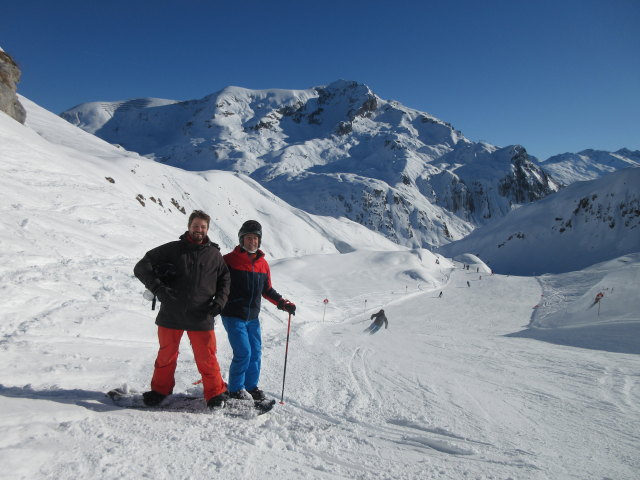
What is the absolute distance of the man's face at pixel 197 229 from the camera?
3.85 m

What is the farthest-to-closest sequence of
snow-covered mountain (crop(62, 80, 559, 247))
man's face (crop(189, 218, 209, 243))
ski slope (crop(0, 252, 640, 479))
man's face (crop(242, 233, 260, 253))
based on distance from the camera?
snow-covered mountain (crop(62, 80, 559, 247))
man's face (crop(242, 233, 260, 253))
man's face (crop(189, 218, 209, 243))
ski slope (crop(0, 252, 640, 479))

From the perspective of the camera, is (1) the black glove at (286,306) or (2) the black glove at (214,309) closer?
(2) the black glove at (214,309)

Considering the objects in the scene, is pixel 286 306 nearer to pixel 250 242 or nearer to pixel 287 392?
pixel 250 242

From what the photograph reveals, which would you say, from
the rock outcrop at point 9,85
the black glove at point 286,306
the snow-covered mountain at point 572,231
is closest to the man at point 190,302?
the black glove at point 286,306

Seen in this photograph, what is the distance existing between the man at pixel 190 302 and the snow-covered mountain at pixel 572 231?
84.5 metres

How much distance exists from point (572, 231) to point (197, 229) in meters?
97.5

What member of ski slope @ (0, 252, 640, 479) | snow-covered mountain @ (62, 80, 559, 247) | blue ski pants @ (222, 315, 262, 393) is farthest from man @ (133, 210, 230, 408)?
snow-covered mountain @ (62, 80, 559, 247)

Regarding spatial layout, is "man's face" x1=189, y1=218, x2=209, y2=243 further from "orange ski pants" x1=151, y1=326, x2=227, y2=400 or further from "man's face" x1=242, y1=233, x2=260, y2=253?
"orange ski pants" x1=151, y1=326, x2=227, y2=400

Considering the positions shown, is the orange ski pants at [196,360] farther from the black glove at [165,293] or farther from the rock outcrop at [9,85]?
the rock outcrop at [9,85]

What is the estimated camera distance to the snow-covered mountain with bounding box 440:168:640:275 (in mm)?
74938

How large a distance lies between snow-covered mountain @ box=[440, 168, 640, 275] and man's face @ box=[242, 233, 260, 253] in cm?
8397

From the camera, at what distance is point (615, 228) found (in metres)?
76.7

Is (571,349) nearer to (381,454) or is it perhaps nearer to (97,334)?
(381,454)

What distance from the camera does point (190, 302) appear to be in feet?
12.2
